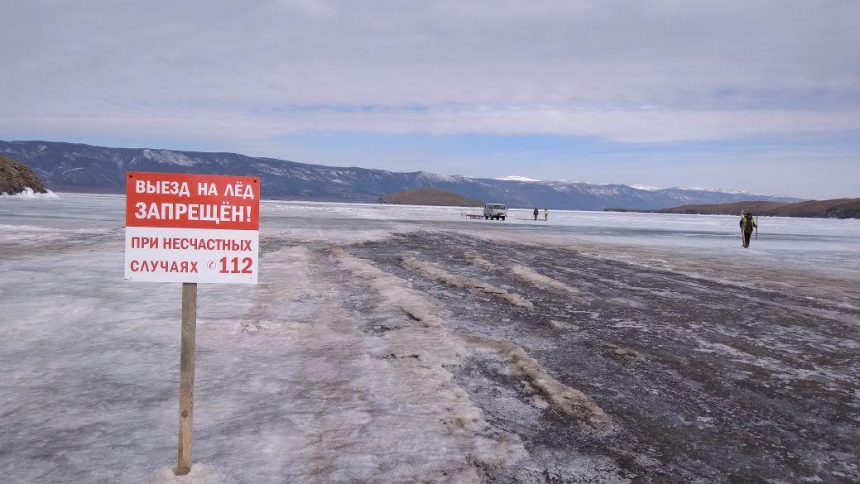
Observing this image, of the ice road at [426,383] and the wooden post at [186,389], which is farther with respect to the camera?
the ice road at [426,383]

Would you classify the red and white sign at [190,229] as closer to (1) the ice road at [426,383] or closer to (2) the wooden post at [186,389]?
(2) the wooden post at [186,389]

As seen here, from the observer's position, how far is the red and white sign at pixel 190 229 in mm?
3523

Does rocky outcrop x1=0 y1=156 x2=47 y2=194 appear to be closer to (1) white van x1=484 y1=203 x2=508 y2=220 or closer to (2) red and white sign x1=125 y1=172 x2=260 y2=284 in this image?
(1) white van x1=484 y1=203 x2=508 y2=220

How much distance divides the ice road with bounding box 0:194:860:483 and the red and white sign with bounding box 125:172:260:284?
123cm

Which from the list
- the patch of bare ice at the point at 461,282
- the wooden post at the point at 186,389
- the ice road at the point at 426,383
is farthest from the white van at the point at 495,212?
the wooden post at the point at 186,389

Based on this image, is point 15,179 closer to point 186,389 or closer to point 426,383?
point 426,383

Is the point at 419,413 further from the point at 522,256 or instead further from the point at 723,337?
the point at 522,256

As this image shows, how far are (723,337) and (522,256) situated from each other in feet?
34.9

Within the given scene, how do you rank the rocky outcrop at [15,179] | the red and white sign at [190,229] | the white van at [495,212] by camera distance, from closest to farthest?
the red and white sign at [190,229], the white van at [495,212], the rocky outcrop at [15,179]

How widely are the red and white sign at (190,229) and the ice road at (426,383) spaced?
123 cm

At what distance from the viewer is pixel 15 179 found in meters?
77.8

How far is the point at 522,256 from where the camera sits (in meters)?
18.2

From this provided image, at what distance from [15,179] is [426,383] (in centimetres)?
9284

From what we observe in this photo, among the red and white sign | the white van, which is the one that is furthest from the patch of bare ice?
the white van
